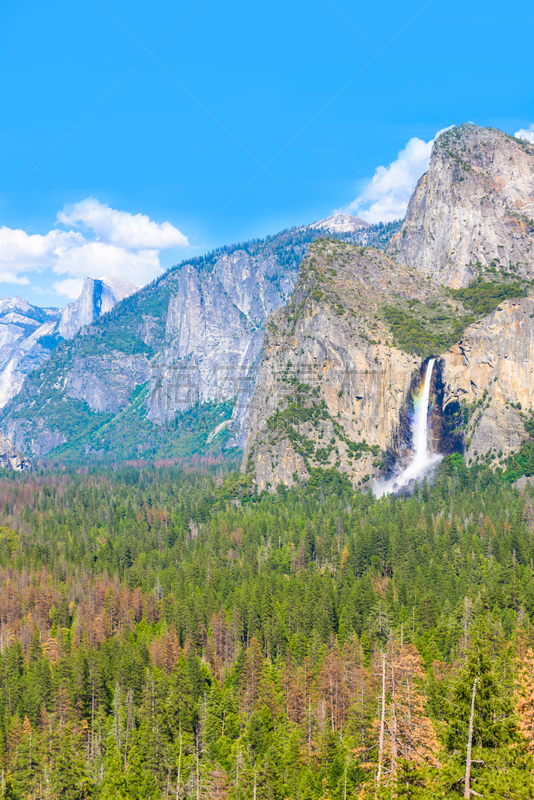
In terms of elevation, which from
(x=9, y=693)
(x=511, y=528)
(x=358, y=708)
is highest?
(x=511, y=528)

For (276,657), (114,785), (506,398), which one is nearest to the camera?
(114,785)

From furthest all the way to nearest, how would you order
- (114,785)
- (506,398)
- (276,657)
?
(506,398)
(276,657)
(114,785)

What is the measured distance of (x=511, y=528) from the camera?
12381 cm

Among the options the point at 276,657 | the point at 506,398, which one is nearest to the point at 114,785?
the point at 276,657

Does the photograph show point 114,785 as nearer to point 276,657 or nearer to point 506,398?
point 276,657

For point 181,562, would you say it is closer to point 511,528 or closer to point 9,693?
point 9,693

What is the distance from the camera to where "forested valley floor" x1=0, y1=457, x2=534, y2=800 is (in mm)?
38531

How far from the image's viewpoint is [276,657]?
86250 mm

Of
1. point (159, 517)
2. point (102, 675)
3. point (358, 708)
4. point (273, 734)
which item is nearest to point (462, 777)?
point (358, 708)

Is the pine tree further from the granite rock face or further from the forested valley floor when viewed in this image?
the granite rock face

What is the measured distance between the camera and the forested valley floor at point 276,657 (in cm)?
3853

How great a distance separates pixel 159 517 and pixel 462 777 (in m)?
156

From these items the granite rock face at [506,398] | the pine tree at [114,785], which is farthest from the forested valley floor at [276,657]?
the granite rock face at [506,398]

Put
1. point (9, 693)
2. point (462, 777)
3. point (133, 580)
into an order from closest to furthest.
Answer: point (462, 777) < point (9, 693) < point (133, 580)
